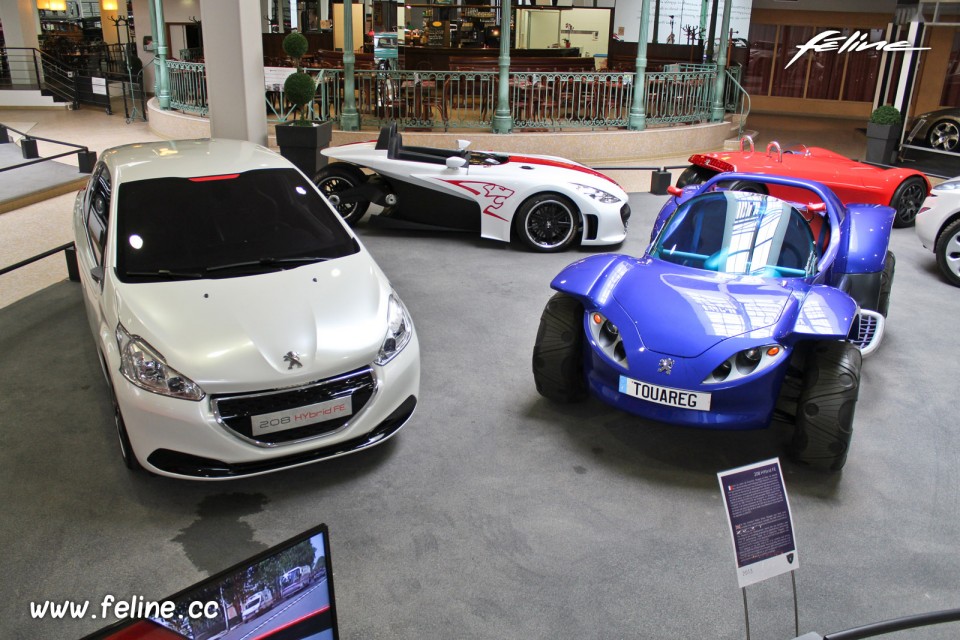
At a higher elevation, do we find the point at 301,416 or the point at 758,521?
the point at 758,521

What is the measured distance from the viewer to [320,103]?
13.3 meters

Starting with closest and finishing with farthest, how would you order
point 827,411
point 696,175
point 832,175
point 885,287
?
1. point 827,411
2. point 885,287
3. point 832,175
4. point 696,175

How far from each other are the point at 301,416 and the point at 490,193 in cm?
453

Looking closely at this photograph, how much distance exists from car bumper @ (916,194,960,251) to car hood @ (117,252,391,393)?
5.72 m

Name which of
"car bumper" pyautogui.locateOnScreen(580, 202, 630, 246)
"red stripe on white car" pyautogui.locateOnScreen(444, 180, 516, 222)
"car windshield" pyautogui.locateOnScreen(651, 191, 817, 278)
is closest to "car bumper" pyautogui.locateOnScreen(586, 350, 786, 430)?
"car windshield" pyautogui.locateOnScreen(651, 191, 817, 278)

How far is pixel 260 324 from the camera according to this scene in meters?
3.85

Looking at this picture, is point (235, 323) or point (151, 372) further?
point (235, 323)

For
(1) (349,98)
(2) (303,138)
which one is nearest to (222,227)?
(2) (303,138)

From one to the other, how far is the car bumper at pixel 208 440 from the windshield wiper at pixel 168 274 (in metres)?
0.57

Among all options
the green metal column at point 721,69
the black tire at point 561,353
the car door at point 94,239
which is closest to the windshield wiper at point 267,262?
the car door at point 94,239

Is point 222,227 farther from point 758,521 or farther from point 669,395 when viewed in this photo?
point 758,521

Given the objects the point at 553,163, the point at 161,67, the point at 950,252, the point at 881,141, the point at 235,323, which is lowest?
the point at 950,252

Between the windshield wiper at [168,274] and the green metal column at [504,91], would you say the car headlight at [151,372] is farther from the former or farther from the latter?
the green metal column at [504,91]

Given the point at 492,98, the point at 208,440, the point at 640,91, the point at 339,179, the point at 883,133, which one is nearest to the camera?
the point at 208,440
